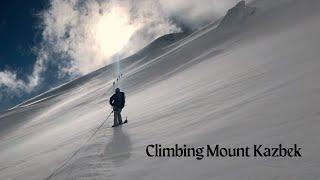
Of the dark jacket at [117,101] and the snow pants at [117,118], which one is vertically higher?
the dark jacket at [117,101]

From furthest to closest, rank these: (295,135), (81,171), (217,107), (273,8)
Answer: (273,8) → (217,107) → (81,171) → (295,135)

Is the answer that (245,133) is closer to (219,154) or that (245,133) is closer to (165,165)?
(219,154)

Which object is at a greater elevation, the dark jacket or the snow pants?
the dark jacket

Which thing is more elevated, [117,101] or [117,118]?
[117,101]

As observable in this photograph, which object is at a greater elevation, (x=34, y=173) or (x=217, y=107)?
(x=217, y=107)

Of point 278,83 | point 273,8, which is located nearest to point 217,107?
point 278,83

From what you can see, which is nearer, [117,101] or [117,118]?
[117,101]

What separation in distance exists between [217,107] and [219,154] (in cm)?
484

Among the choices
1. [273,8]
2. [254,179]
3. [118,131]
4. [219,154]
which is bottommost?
[254,179]

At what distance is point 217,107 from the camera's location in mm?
13344

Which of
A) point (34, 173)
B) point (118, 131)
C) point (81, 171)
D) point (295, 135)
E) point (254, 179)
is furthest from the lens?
point (118, 131)

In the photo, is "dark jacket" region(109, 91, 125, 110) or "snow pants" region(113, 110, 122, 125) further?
"snow pants" region(113, 110, 122, 125)

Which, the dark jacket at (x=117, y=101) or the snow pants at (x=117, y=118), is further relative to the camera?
the snow pants at (x=117, y=118)

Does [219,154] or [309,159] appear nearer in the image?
[309,159]
